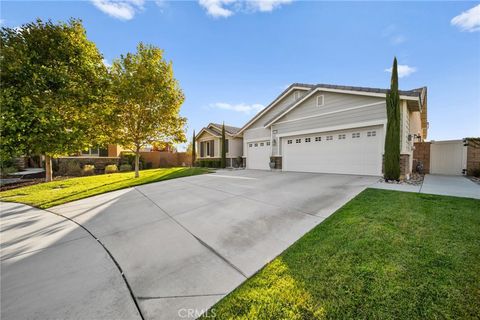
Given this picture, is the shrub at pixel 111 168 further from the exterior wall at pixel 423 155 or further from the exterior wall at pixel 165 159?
the exterior wall at pixel 423 155

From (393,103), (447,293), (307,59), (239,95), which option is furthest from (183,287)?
(239,95)

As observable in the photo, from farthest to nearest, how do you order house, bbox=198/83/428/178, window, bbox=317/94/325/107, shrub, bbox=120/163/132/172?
shrub, bbox=120/163/132/172, window, bbox=317/94/325/107, house, bbox=198/83/428/178

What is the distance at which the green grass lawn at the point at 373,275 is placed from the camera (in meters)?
1.68

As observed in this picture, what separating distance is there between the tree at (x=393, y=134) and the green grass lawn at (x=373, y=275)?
421 centimetres

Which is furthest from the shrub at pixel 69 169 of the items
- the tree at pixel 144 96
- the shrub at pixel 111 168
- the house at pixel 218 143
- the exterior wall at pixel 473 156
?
the exterior wall at pixel 473 156

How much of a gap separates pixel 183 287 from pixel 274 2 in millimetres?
10773

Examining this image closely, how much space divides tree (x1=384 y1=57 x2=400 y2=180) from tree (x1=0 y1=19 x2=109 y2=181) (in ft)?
45.8

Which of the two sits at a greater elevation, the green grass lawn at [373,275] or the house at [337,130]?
the house at [337,130]

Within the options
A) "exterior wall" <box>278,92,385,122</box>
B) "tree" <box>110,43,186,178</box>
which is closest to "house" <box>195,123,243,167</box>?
"tree" <box>110,43,186,178</box>

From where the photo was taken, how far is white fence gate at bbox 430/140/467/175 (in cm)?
980

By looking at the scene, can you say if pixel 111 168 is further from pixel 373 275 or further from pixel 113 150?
pixel 373 275

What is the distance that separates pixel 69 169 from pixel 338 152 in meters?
18.9

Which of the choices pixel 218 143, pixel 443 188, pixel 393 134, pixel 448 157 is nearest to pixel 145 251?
pixel 443 188

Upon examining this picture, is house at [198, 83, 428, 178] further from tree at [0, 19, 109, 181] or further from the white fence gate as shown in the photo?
tree at [0, 19, 109, 181]
